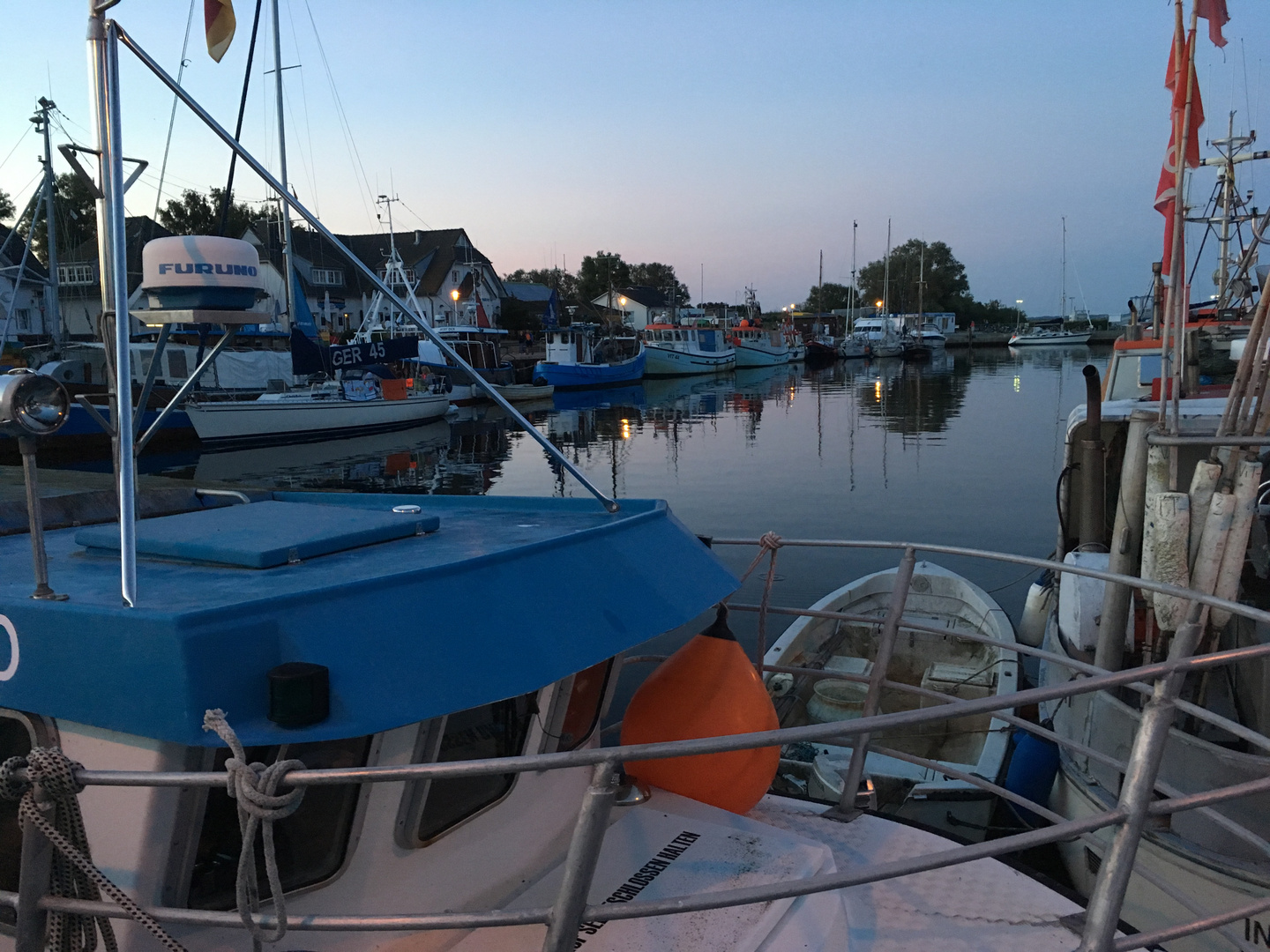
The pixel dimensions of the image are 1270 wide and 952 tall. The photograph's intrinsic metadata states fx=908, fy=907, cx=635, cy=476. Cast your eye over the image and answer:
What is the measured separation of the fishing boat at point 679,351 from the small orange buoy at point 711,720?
2196 inches

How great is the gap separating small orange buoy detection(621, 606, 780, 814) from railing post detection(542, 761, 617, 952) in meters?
1.81

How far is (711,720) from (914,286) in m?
131

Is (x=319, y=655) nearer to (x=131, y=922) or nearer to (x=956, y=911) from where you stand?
(x=131, y=922)

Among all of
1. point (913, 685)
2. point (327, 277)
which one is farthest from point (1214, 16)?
point (327, 277)

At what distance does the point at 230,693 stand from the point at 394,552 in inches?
37.2

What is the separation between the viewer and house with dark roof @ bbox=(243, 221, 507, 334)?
61.0 m

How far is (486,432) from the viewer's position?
35.9m

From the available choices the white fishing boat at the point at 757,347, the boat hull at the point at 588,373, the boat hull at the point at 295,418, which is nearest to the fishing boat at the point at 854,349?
the white fishing boat at the point at 757,347

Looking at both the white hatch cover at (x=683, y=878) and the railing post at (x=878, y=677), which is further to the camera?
the railing post at (x=878, y=677)

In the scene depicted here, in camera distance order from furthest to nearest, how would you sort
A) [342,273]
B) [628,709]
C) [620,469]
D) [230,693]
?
[342,273], [620,469], [628,709], [230,693]

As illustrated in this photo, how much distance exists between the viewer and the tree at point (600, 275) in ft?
350

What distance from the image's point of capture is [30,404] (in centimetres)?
250

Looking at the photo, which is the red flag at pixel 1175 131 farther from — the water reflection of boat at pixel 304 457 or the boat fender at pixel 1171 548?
the water reflection of boat at pixel 304 457

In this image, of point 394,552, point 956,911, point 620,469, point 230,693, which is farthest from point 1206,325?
Result: point 620,469
